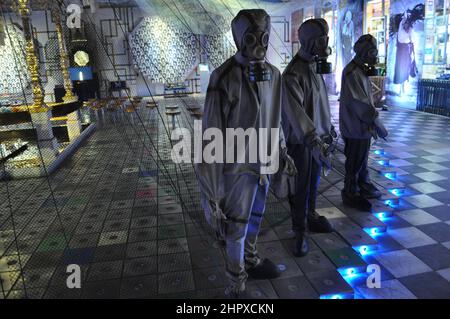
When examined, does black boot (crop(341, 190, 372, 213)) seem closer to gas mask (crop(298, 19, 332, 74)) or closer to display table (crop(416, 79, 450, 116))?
gas mask (crop(298, 19, 332, 74))

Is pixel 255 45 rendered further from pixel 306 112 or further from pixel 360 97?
pixel 360 97

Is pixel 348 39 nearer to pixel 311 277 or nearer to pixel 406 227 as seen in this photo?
pixel 406 227

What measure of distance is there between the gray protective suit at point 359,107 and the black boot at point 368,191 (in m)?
0.28

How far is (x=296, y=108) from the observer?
249 cm

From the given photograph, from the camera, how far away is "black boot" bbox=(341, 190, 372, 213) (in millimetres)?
3515

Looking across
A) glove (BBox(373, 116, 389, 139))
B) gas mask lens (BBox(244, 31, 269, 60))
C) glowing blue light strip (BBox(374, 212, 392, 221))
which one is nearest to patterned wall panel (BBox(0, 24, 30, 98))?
glove (BBox(373, 116, 389, 139))

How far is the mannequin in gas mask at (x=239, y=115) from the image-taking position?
1.88 meters

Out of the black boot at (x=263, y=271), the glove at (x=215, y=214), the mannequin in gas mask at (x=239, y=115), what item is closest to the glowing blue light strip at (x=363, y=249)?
the black boot at (x=263, y=271)

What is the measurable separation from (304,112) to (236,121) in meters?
0.73

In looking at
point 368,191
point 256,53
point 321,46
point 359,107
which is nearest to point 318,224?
point 368,191

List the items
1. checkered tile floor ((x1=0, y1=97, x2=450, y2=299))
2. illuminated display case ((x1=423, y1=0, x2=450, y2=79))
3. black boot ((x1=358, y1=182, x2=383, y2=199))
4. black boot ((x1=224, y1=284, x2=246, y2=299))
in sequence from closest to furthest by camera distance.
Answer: black boot ((x1=224, y1=284, x2=246, y2=299)) < checkered tile floor ((x1=0, y1=97, x2=450, y2=299)) < black boot ((x1=358, y1=182, x2=383, y2=199)) < illuminated display case ((x1=423, y1=0, x2=450, y2=79))

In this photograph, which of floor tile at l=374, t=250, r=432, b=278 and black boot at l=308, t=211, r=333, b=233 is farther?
black boot at l=308, t=211, r=333, b=233

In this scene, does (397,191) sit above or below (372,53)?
below

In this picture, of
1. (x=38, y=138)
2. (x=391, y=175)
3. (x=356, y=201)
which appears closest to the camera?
(x=356, y=201)
